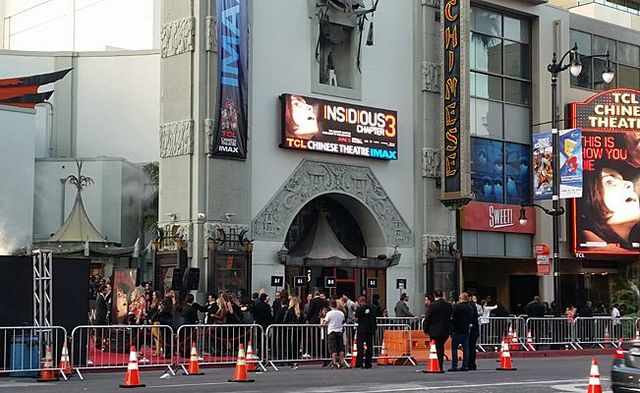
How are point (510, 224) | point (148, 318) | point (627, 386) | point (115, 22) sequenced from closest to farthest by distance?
point (627, 386) < point (148, 318) < point (510, 224) < point (115, 22)

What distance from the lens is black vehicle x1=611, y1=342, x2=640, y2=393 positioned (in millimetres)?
14016

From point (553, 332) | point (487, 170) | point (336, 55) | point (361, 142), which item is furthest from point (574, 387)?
point (487, 170)

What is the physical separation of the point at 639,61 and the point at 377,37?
53.9 feet

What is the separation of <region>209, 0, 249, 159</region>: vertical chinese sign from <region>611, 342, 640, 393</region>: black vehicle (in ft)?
63.3

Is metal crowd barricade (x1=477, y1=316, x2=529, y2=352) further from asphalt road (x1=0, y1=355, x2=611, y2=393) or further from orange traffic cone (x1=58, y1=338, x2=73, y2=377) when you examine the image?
orange traffic cone (x1=58, y1=338, x2=73, y2=377)

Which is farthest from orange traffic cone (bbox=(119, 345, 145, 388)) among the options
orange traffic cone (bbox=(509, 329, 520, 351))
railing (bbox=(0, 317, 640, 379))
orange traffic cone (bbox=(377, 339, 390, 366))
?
orange traffic cone (bbox=(509, 329, 520, 351))

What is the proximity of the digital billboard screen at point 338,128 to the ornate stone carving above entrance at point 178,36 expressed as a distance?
351cm

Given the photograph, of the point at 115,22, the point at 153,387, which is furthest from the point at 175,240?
the point at 115,22

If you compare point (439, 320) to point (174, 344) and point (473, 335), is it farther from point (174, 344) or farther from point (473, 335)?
point (174, 344)

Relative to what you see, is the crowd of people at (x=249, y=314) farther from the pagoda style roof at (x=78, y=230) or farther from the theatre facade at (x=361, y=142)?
the pagoda style roof at (x=78, y=230)

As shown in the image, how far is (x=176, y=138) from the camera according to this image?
107ft

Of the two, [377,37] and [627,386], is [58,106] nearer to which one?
[377,37]

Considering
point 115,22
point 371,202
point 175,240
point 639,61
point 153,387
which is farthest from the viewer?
point 115,22

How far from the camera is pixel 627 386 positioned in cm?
1411
